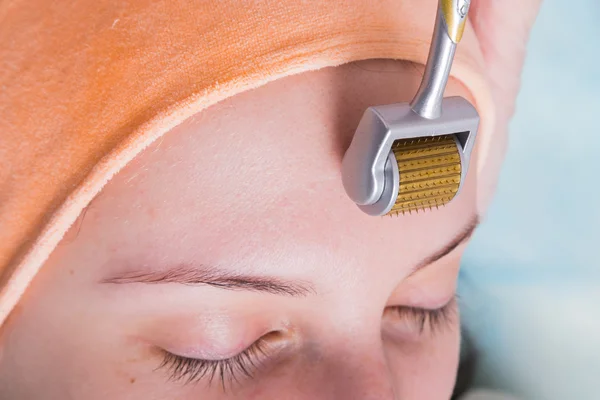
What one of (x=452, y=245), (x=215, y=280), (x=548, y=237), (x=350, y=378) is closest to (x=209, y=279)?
(x=215, y=280)

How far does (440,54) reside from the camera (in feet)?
2.28

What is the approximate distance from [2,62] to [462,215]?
21.4 inches

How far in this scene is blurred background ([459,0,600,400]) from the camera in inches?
59.0

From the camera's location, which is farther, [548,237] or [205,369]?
[548,237]

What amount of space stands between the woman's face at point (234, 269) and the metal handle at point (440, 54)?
9 centimetres

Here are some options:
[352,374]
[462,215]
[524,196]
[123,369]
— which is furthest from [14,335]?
[524,196]

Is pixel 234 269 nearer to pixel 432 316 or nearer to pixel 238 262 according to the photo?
pixel 238 262

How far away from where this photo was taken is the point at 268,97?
2.46 feet

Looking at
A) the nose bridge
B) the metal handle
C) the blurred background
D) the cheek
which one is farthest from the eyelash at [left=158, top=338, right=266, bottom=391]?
the blurred background

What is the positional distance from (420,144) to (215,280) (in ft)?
0.82

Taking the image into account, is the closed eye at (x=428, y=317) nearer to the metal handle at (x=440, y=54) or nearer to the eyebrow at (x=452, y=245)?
the eyebrow at (x=452, y=245)

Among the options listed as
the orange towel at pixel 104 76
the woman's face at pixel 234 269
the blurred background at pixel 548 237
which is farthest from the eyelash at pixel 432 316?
the blurred background at pixel 548 237

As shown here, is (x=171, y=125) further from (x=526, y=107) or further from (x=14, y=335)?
(x=526, y=107)

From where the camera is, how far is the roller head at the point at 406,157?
2.30 ft
